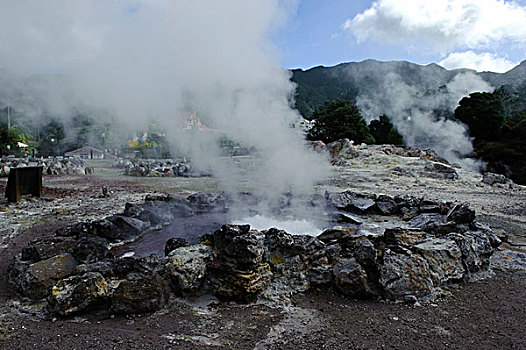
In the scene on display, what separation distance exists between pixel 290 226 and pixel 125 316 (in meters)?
3.99

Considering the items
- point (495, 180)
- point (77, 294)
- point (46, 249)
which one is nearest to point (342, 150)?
point (495, 180)

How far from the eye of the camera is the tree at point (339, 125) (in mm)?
33625

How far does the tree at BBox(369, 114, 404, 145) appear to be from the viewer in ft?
134

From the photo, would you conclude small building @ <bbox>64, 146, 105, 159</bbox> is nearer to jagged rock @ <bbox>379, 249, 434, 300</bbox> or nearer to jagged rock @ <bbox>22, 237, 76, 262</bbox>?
jagged rock @ <bbox>22, 237, 76, 262</bbox>

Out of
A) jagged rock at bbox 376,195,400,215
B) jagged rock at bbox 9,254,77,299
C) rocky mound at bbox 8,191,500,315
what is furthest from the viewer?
jagged rock at bbox 376,195,400,215

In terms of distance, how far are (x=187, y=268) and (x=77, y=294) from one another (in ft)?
4.12

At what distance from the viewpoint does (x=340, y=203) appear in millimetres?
9203

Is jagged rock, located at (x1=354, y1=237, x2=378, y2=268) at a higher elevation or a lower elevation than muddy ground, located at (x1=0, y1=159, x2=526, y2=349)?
higher

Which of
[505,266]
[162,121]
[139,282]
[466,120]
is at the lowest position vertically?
[505,266]

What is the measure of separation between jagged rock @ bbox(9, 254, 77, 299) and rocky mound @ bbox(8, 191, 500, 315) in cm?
1

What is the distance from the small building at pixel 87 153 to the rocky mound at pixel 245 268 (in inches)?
1462

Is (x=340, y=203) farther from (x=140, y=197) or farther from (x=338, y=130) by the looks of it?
(x=338, y=130)

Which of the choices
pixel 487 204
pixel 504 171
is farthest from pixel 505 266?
pixel 504 171

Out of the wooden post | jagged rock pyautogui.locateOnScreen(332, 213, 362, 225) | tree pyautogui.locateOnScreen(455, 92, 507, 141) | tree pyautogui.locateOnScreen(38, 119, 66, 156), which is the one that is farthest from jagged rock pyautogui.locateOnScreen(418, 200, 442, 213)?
tree pyautogui.locateOnScreen(38, 119, 66, 156)
